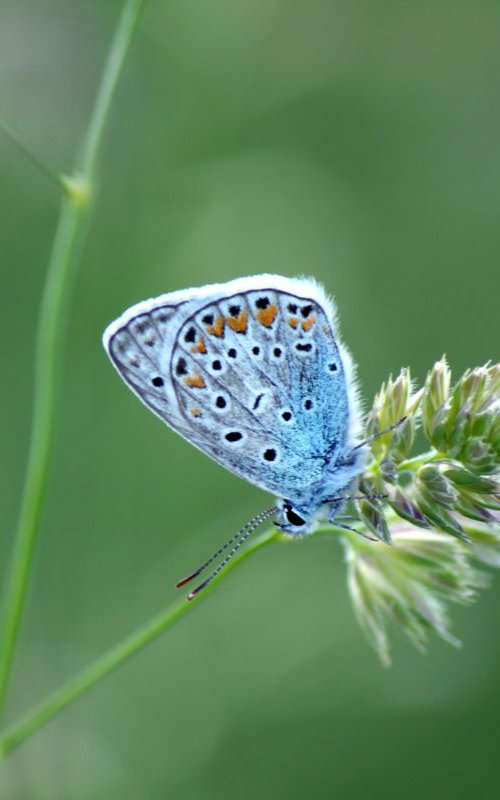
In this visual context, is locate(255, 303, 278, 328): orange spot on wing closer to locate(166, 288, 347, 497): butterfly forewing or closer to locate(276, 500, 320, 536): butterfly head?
locate(166, 288, 347, 497): butterfly forewing

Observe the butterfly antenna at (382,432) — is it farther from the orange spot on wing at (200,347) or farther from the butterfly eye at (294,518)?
the orange spot on wing at (200,347)

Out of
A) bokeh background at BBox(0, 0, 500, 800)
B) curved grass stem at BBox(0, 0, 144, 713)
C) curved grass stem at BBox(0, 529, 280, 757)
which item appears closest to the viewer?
curved grass stem at BBox(0, 529, 280, 757)

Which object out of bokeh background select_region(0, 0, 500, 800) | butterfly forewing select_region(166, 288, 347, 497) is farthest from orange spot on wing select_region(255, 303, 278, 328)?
bokeh background select_region(0, 0, 500, 800)

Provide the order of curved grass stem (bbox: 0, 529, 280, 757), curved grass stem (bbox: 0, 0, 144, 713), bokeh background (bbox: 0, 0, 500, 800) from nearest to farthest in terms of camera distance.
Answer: curved grass stem (bbox: 0, 529, 280, 757) < curved grass stem (bbox: 0, 0, 144, 713) < bokeh background (bbox: 0, 0, 500, 800)

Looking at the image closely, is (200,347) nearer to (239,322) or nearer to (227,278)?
(239,322)

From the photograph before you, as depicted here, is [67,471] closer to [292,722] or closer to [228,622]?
[228,622]

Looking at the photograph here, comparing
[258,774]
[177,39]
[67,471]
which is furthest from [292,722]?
[177,39]

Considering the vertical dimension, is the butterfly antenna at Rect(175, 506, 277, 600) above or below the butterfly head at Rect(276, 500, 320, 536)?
above

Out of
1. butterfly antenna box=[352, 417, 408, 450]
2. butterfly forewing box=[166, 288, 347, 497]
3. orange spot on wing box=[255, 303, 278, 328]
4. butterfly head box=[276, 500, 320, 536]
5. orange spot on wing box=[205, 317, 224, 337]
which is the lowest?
butterfly head box=[276, 500, 320, 536]

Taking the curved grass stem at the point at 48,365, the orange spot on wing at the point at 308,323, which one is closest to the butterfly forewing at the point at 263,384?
the orange spot on wing at the point at 308,323
